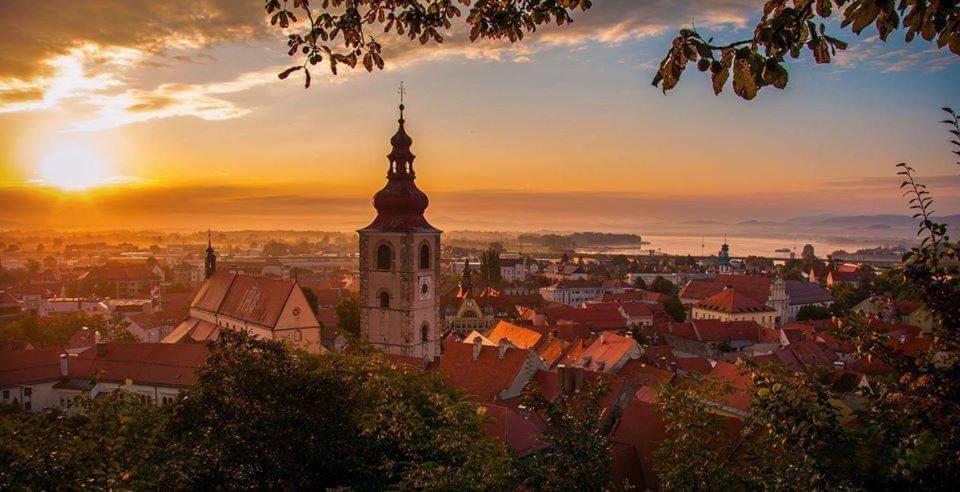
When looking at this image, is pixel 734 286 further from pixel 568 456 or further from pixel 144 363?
pixel 568 456

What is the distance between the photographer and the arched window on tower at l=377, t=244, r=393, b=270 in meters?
33.3

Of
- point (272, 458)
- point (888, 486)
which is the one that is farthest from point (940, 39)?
point (272, 458)

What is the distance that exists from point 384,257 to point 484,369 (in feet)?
27.7

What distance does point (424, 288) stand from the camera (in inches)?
1324

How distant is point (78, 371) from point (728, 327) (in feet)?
145

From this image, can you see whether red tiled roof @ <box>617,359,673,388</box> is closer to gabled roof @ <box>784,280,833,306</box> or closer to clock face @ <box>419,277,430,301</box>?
clock face @ <box>419,277,430,301</box>

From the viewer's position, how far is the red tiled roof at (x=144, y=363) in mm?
31422

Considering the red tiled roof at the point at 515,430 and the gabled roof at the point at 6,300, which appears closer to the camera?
the red tiled roof at the point at 515,430

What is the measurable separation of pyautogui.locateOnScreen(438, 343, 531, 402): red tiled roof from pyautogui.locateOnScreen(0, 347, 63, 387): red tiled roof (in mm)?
20240

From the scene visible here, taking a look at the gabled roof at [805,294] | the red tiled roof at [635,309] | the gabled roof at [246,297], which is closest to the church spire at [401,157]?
the gabled roof at [246,297]

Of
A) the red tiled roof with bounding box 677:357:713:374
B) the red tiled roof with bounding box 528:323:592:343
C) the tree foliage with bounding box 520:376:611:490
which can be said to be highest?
the tree foliage with bounding box 520:376:611:490

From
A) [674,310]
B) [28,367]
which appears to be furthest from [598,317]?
[28,367]

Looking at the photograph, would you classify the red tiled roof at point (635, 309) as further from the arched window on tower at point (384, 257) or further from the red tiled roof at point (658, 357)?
the arched window on tower at point (384, 257)

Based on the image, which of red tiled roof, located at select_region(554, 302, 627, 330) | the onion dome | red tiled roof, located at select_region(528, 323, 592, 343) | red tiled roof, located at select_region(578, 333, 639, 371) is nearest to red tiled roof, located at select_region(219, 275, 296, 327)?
the onion dome
